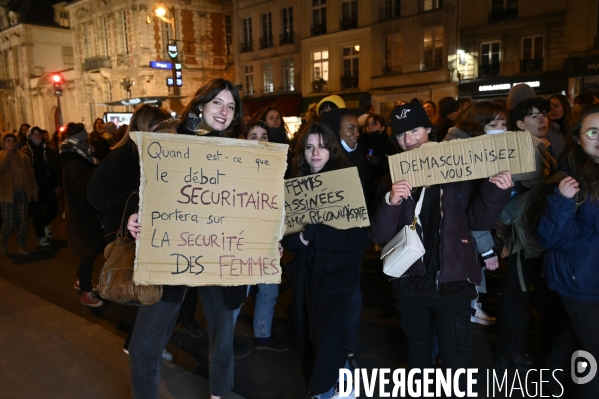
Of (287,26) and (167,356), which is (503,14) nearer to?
(287,26)

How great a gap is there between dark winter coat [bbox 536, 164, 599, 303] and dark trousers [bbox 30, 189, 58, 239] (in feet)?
27.9

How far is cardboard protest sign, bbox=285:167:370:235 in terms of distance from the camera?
3035 mm

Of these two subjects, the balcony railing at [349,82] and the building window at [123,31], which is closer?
the balcony railing at [349,82]

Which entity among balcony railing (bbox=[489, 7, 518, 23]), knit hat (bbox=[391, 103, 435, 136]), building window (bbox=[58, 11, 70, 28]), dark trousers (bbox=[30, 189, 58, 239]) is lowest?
dark trousers (bbox=[30, 189, 58, 239])

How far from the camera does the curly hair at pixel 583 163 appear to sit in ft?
8.52

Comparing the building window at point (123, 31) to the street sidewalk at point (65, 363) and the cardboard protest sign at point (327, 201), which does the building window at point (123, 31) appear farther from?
the cardboard protest sign at point (327, 201)

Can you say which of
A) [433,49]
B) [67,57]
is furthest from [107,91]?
[433,49]

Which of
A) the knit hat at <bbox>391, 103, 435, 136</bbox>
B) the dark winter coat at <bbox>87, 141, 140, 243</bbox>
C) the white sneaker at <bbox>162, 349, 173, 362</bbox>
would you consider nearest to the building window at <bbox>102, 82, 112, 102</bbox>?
the dark winter coat at <bbox>87, 141, 140, 243</bbox>

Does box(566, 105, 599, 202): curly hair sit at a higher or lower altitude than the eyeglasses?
lower

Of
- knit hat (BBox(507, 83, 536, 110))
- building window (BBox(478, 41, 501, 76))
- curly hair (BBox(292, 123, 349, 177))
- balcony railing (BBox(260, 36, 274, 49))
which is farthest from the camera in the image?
balcony railing (BBox(260, 36, 274, 49))

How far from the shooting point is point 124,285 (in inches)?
99.0

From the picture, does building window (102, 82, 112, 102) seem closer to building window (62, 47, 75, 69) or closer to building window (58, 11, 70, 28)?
building window (62, 47, 75, 69)

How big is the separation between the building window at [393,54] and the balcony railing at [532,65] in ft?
18.0

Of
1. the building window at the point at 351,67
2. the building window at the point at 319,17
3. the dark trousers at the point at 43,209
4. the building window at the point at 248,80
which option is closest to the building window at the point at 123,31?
the building window at the point at 248,80
